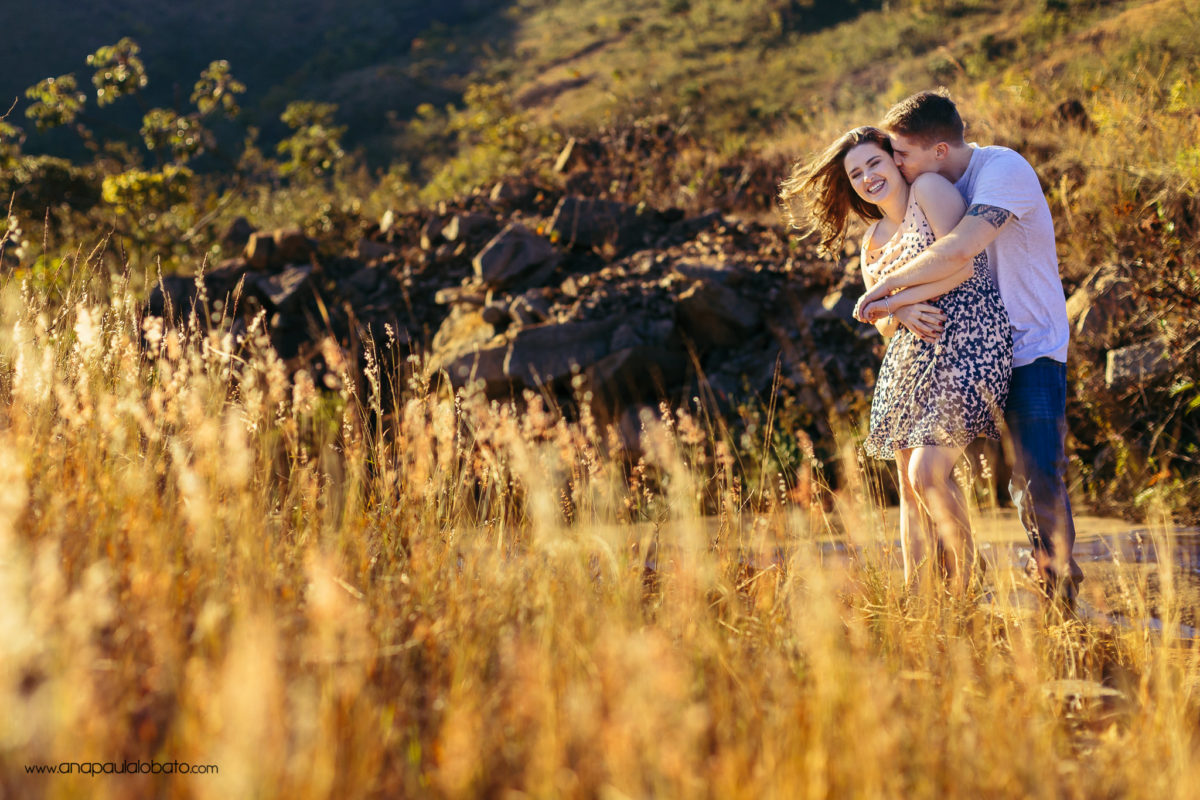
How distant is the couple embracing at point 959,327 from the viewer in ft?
8.71

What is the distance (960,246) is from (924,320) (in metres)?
0.28

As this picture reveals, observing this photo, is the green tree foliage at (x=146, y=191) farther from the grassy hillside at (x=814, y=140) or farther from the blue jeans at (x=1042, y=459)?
the blue jeans at (x=1042, y=459)

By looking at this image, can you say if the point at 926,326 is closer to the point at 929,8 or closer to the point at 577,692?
the point at 577,692

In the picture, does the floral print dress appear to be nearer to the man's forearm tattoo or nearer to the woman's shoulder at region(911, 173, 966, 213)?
the woman's shoulder at region(911, 173, 966, 213)

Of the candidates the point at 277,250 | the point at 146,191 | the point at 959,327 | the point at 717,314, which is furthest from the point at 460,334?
the point at 959,327

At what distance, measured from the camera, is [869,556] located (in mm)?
3074

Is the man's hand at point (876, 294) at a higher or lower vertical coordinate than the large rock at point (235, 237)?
lower

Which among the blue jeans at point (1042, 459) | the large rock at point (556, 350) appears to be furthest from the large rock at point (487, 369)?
the blue jeans at point (1042, 459)

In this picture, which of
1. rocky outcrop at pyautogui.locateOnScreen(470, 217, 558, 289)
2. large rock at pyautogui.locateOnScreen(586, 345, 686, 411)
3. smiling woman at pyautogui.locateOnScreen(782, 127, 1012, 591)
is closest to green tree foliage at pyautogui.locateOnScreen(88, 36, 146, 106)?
rocky outcrop at pyautogui.locateOnScreen(470, 217, 558, 289)

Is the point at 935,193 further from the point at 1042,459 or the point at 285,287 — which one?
the point at 285,287

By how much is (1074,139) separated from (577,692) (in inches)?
281

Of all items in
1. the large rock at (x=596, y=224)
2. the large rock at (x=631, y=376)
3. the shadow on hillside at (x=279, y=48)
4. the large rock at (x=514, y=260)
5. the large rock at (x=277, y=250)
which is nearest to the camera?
Result: the large rock at (x=631, y=376)

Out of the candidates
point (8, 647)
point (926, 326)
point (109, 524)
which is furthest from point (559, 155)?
point (8, 647)

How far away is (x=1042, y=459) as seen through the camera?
8.77 ft
